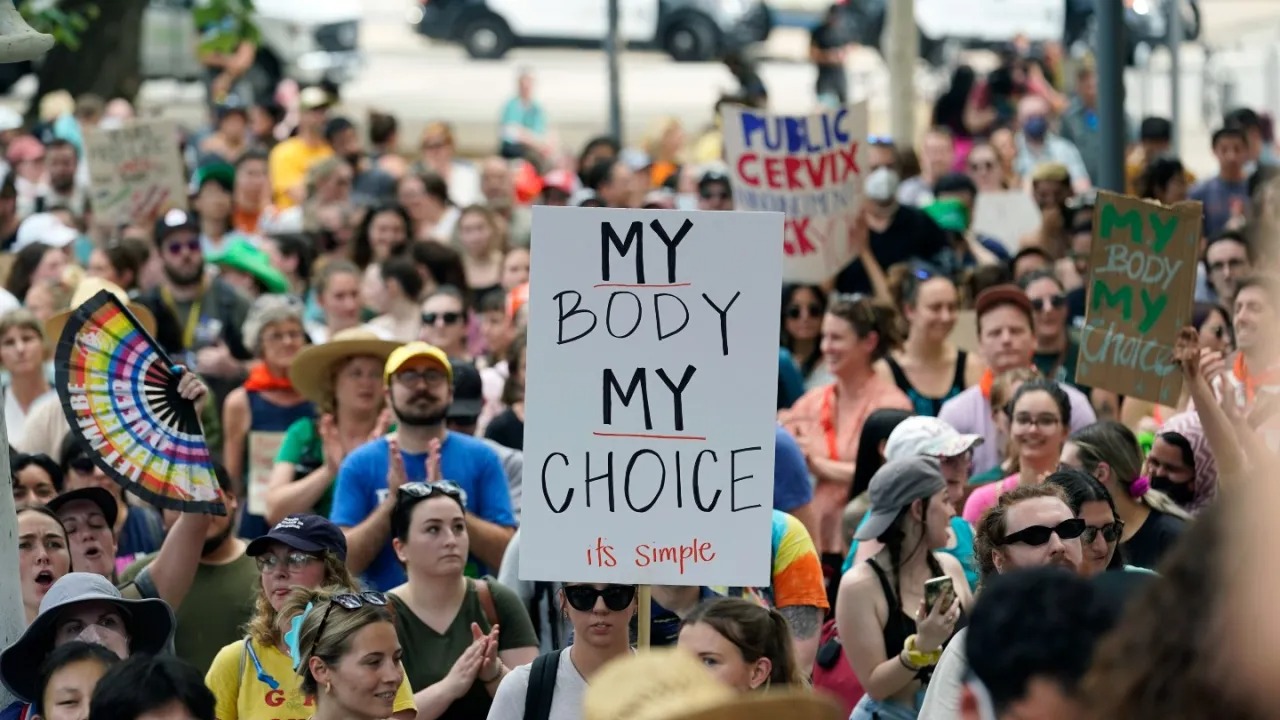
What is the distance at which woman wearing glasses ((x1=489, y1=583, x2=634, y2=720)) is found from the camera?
581 cm

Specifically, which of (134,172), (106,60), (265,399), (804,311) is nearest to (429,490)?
(265,399)

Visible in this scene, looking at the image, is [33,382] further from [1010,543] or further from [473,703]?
[1010,543]

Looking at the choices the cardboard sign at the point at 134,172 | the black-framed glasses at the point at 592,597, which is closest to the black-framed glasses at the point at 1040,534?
the black-framed glasses at the point at 592,597

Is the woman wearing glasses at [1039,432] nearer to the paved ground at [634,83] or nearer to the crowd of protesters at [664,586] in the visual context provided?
the crowd of protesters at [664,586]

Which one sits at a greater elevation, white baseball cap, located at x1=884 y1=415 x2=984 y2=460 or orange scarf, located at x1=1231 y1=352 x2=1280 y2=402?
orange scarf, located at x1=1231 y1=352 x2=1280 y2=402

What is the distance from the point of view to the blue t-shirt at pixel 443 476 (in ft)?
25.7

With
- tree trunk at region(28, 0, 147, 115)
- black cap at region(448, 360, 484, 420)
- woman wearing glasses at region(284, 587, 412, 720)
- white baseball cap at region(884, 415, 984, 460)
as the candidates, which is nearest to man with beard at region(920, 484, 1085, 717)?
woman wearing glasses at region(284, 587, 412, 720)

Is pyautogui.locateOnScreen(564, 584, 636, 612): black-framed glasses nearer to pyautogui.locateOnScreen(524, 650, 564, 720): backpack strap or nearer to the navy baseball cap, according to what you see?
pyautogui.locateOnScreen(524, 650, 564, 720): backpack strap

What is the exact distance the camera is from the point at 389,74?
3291cm

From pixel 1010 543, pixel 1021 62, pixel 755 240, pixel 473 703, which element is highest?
pixel 1021 62

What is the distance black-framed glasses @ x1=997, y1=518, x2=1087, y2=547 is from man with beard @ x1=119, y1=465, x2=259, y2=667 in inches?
101

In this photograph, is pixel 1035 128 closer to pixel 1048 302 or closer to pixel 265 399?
pixel 1048 302

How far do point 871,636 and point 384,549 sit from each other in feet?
6.38

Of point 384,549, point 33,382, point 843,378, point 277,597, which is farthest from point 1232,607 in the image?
point 33,382
